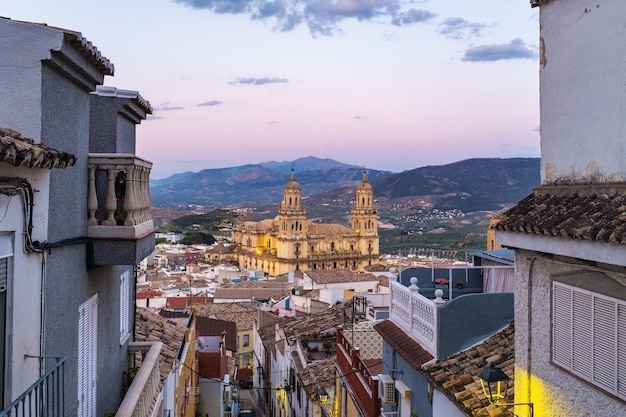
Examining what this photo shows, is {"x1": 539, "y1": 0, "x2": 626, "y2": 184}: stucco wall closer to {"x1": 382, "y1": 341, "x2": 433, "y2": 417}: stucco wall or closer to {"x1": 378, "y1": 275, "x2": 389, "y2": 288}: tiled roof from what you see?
{"x1": 382, "y1": 341, "x2": 433, "y2": 417}: stucco wall

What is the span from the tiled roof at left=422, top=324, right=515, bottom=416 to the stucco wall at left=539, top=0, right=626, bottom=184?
9.39 feet

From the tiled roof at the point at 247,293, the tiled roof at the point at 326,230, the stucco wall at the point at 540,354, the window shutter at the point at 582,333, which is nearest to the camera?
the window shutter at the point at 582,333

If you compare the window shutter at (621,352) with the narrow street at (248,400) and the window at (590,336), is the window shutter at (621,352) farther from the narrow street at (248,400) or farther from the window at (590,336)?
the narrow street at (248,400)

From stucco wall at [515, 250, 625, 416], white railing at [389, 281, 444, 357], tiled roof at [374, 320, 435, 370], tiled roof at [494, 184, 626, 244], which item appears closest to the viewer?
tiled roof at [494, 184, 626, 244]

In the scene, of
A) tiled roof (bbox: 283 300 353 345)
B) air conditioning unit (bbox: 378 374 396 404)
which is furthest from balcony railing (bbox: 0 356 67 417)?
tiled roof (bbox: 283 300 353 345)

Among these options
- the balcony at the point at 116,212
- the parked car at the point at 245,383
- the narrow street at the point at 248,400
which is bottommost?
the narrow street at the point at 248,400

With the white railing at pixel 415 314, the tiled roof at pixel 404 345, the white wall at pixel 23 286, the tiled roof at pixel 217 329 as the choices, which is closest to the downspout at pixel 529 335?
the white railing at pixel 415 314

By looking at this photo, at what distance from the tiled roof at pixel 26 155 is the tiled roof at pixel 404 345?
7.05 metres

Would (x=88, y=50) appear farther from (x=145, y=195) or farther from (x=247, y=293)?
(x=247, y=293)

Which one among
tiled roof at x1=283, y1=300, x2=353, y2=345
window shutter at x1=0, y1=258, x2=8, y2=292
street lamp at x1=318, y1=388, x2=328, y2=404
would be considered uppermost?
window shutter at x1=0, y1=258, x2=8, y2=292

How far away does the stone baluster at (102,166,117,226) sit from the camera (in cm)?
720

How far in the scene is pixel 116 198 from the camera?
7.39 m

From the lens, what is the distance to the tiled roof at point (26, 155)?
175 inches

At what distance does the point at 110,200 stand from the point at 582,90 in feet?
16.2
